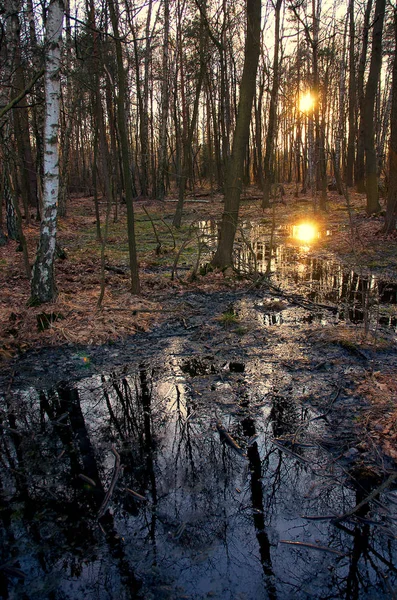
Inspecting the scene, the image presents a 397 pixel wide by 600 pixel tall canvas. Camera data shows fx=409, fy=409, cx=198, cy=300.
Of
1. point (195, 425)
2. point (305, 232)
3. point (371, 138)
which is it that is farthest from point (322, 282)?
point (371, 138)

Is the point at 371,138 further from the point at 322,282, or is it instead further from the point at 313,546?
the point at 313,546

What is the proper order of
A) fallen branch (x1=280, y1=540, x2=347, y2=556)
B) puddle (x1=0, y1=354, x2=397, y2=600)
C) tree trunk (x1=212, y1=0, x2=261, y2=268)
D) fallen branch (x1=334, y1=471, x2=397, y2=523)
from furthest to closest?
tree trunk (x1=212, y1=0, x2=261, y2=268) → fallen branch (x1=334, y1=471, x2=397, y2=523) → fallen branch (x1=280, y1=540, x2=347, y2=556) → puddle (x1=0, y1=354, x2=397, y2=600)

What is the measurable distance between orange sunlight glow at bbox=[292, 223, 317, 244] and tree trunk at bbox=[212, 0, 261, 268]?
5420 mm

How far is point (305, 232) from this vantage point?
1661 centimetres

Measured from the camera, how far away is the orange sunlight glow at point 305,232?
15.2 metres

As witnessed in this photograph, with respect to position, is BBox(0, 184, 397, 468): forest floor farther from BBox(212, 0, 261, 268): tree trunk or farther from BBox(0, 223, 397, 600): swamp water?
BBox(212, 0, 261, 268): tree trunk

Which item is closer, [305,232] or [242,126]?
[242,126]

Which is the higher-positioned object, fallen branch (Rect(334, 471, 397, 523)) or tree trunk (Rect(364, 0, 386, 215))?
tree trunk (Rect(364, 0, 386, 215))

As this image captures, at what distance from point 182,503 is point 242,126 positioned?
28.3 ft

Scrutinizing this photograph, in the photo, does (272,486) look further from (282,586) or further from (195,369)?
(195,369)

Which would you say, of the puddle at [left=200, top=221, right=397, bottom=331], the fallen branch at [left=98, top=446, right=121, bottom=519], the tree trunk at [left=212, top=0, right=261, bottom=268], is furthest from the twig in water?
the tree trunk at [left=212, top=0, right=261, bottom=268]

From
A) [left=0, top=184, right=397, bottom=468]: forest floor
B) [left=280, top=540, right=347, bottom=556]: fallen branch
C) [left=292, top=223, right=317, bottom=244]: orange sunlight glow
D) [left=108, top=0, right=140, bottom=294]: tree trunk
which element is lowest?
[left=280, top=540, right=347, bottom=556]: fallen branch

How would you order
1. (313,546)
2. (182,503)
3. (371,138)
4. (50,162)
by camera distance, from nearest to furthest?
(313,546) < (182,503) < (50,162) < (371,138)

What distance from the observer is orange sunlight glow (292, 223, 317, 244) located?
49.7 feet
